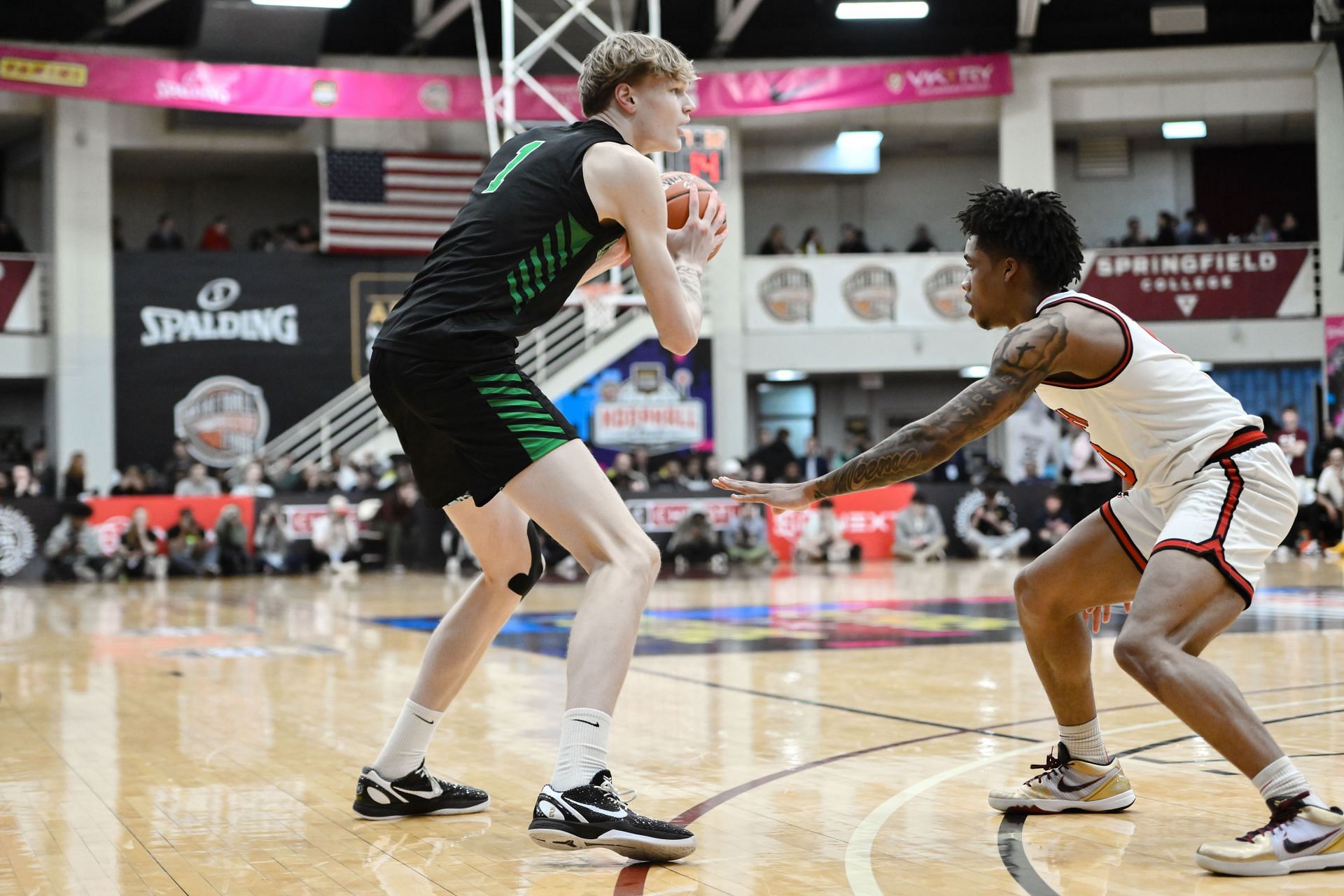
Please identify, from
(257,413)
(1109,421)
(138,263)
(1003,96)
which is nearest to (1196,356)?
(1003,96)

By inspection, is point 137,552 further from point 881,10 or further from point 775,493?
point 775,493

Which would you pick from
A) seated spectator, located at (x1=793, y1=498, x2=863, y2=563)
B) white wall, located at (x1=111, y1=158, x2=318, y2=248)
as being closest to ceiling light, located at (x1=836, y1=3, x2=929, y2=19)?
seated spectator, located at (x1=793, y1=498, x2=863, y2=563)

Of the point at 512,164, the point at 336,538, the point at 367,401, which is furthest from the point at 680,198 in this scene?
the point at 367,401

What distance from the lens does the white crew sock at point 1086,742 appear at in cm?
391

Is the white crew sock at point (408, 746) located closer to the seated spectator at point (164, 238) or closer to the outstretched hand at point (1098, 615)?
the outstretched hand at point (1098, 615)

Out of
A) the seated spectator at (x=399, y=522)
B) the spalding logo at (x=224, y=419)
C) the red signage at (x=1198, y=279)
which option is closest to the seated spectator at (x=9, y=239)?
the spalding logo at (x=224, y=419)

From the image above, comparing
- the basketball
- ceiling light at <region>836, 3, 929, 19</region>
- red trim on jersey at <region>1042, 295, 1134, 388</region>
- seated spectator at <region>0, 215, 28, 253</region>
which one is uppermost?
ceiling light at <region>836, 3, 929, 19</region>

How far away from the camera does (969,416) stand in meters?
3.43

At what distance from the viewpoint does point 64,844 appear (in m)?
3.69

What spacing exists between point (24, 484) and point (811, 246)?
13552mm

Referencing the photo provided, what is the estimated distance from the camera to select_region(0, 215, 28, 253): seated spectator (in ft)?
75.6

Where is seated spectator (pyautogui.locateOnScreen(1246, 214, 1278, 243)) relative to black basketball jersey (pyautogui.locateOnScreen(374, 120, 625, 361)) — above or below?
above

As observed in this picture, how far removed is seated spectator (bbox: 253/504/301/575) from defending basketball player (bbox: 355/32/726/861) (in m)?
16.3

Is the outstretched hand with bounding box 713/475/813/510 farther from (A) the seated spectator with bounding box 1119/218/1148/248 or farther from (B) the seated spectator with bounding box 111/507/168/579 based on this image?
(A) the seated spectator with bounding box 1119/218/1148/248
